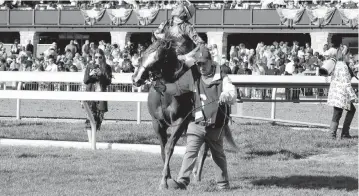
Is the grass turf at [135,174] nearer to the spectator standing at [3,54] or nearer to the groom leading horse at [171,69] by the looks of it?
the groom leading horse at [171,69]

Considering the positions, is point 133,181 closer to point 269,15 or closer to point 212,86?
point 212,86

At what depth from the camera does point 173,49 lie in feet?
27.7

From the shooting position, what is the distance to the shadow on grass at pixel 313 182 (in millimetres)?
9008

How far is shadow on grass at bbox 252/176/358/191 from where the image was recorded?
29.6 ft

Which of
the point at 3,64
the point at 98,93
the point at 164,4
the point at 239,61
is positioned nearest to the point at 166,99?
the point at 98,93

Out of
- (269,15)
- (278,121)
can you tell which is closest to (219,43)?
(269,15)

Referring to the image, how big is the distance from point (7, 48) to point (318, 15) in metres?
15.7

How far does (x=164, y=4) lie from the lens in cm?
4378

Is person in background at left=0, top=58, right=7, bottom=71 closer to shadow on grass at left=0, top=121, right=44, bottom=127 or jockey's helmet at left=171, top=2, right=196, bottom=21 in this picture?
shadow on grass at left=0, top=121, right=44, bottom=127

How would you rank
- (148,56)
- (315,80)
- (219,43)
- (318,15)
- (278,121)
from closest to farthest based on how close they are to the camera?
1. (148,56)
2. (315,80)
3. (278,121)
4. (318,15)
5. (219,43)

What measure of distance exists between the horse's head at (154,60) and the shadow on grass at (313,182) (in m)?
1.87

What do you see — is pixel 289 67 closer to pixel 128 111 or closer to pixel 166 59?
pixel 128 111

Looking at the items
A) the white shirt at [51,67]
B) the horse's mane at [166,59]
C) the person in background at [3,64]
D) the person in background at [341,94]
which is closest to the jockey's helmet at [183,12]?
the horse's mane at [166,59]

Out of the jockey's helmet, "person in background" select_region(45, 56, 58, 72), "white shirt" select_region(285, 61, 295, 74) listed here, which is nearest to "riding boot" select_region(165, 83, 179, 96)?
the jockey's helmet
